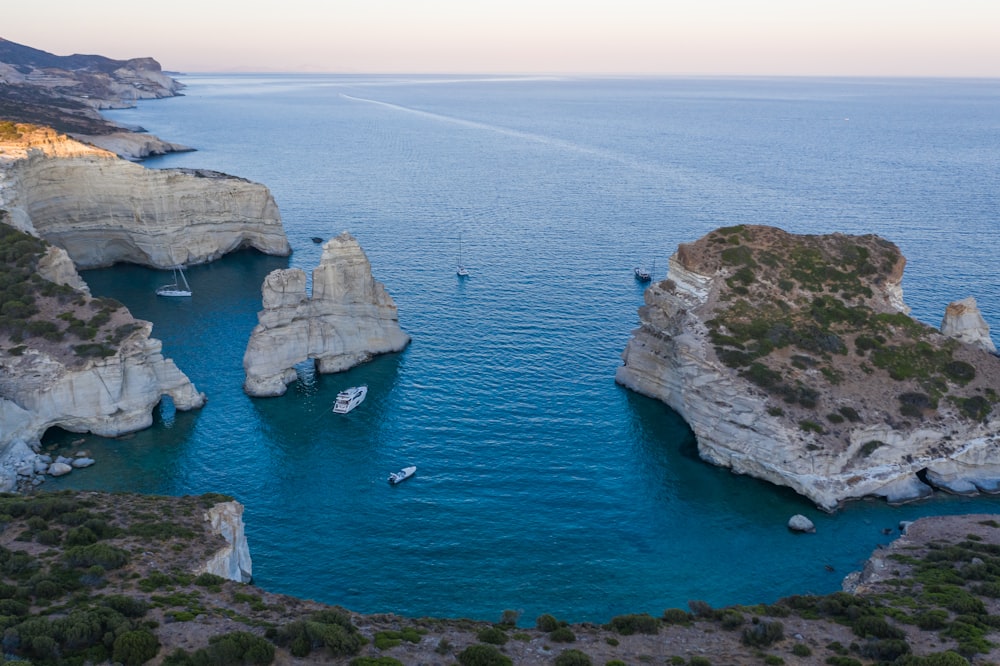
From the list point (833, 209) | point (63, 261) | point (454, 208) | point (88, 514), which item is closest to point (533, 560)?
point (88, 514)

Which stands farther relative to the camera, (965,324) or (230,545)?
(965,324)

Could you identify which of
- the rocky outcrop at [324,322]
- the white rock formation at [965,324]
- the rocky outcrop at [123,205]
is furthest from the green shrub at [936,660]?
the rocky outcrop at [123,205]

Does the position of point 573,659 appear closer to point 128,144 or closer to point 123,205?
point 123,205

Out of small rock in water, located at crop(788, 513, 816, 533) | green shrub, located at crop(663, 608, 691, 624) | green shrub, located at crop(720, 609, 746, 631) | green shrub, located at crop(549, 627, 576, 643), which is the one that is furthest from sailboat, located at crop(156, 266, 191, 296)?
green shrub, located at crop(720, 609, 746, 631)

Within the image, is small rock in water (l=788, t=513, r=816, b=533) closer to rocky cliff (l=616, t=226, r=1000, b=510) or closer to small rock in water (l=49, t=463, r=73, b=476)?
rocky cliff (l=616, t=226, r=1000, b=510)

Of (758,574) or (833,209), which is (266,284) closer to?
(758,574)

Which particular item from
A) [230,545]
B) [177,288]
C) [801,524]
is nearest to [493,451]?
[801,524]

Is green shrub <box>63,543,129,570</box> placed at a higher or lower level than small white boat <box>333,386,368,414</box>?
higher
